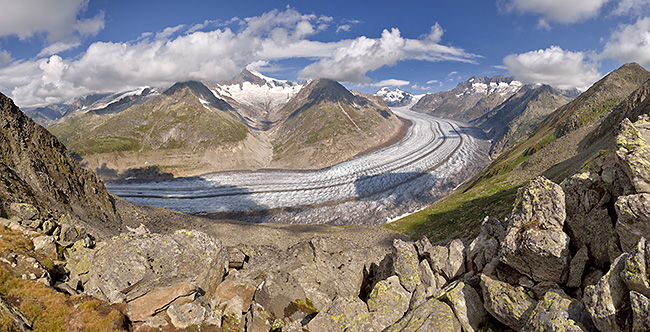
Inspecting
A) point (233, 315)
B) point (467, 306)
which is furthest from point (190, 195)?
point (467, 306)

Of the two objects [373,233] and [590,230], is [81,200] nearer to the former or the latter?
[373,233]

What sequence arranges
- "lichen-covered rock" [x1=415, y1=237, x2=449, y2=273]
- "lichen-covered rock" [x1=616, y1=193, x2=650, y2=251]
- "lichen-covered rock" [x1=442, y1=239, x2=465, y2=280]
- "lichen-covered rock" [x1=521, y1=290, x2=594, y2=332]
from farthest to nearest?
"lichen-covered rock" [x1=415, y1=237, x2=449, y2=273] → "lichen-covered rock" [x1=442, y1=239, x2=465, y2=280] → "lichen-covered rock" [x1=616, y1=193, x2=650, y2=251] → "lichen-covered rock" [x1=521, y1=290, x2=594, y2=332]

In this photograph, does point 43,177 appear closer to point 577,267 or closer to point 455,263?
point 455,263

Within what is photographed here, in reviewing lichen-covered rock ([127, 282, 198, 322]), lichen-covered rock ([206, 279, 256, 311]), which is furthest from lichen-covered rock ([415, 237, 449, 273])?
lichen-covered rock ([127, 282, 198, 322])

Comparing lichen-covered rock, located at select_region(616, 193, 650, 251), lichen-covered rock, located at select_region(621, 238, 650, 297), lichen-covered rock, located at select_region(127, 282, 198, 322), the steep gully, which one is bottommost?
the steep gully

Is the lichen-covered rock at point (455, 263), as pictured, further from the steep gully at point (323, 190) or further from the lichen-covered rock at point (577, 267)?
the steep gully at point (323, 190)

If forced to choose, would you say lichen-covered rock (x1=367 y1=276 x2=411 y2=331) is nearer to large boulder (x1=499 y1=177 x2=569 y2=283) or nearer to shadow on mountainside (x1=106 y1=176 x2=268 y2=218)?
large boulder (x1=499 y1=177 x2=569 y2=283)
